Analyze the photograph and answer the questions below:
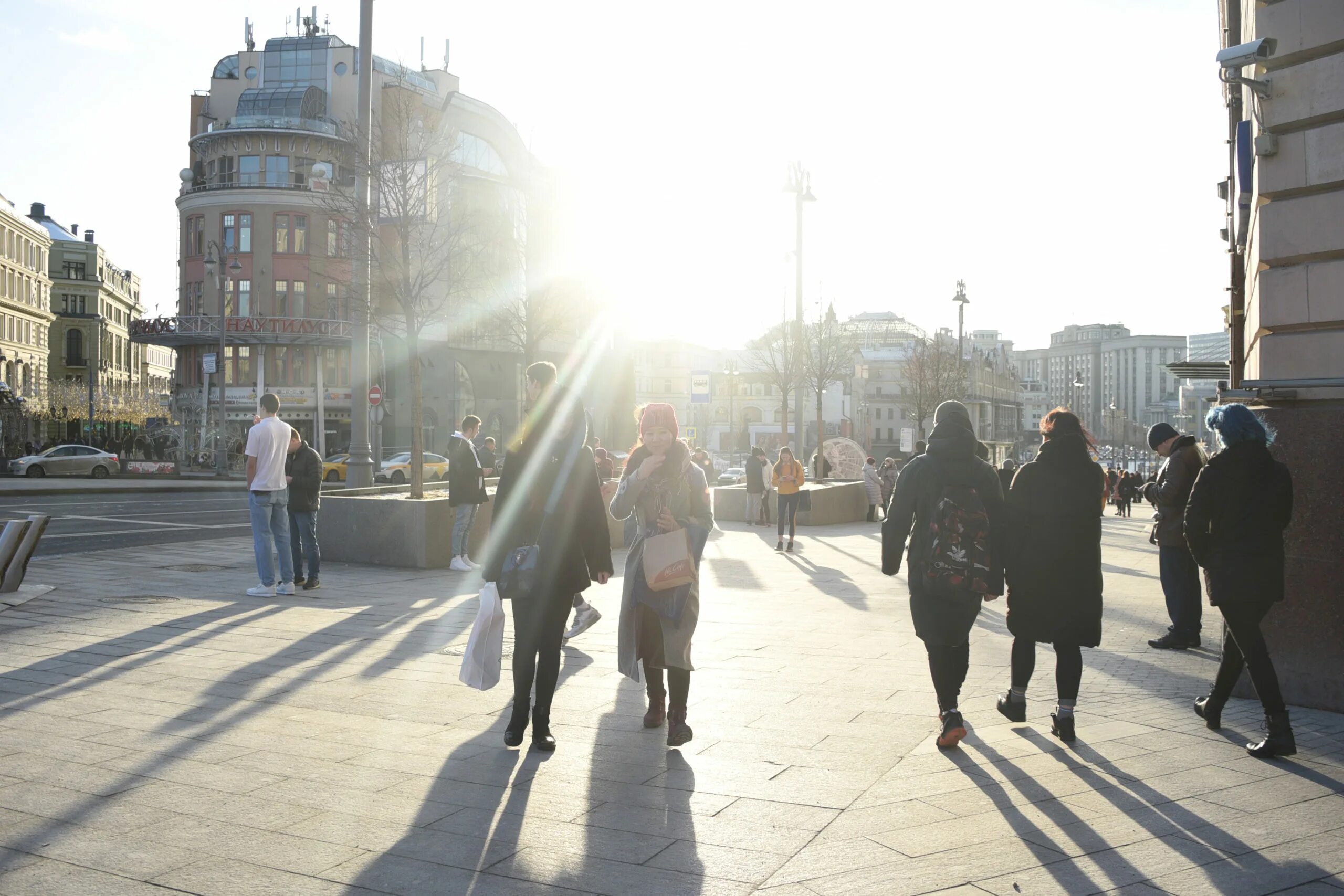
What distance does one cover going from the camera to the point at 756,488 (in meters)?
23.8

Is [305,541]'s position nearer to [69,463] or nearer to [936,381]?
[69,463]

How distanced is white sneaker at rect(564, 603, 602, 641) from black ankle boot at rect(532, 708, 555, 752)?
3145 millimetres

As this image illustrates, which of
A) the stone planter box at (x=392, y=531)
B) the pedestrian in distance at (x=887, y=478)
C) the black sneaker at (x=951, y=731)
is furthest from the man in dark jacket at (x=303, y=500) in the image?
the pedestrian in distance at (x=887, y=478)

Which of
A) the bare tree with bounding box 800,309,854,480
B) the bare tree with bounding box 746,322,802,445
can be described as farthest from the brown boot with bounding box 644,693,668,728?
the bare tree with bounding box 800,309,854,480

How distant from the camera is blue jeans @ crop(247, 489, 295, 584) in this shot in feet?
36.5

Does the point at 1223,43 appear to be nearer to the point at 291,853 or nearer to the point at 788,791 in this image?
the point at 788,791

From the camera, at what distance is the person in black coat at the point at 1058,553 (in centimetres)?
598

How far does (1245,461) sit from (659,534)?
298 cm

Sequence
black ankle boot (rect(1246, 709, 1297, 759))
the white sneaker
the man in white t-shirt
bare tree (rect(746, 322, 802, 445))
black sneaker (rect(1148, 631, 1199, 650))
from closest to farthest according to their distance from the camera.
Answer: black ankle boot (rect(1246, 709, 1297, 759))
the white sneaker
black sneaker (rect(1148, 631, 1199, 650))
the man in white t-shirt
bare tree (rect(746, 322, 802, 445))

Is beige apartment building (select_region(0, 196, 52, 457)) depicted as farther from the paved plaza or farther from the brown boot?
the brown boot

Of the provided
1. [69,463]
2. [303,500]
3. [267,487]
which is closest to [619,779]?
[267,487]

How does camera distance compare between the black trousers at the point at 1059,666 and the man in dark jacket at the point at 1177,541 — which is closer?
the black trousers at the point at 1059,666

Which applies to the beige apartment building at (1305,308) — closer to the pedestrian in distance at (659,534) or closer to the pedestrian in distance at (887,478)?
the pedestrian in distance at (659,534)

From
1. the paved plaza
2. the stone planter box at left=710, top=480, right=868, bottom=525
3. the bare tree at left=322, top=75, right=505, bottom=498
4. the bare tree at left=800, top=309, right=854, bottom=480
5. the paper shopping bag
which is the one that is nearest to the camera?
the paved plaza
